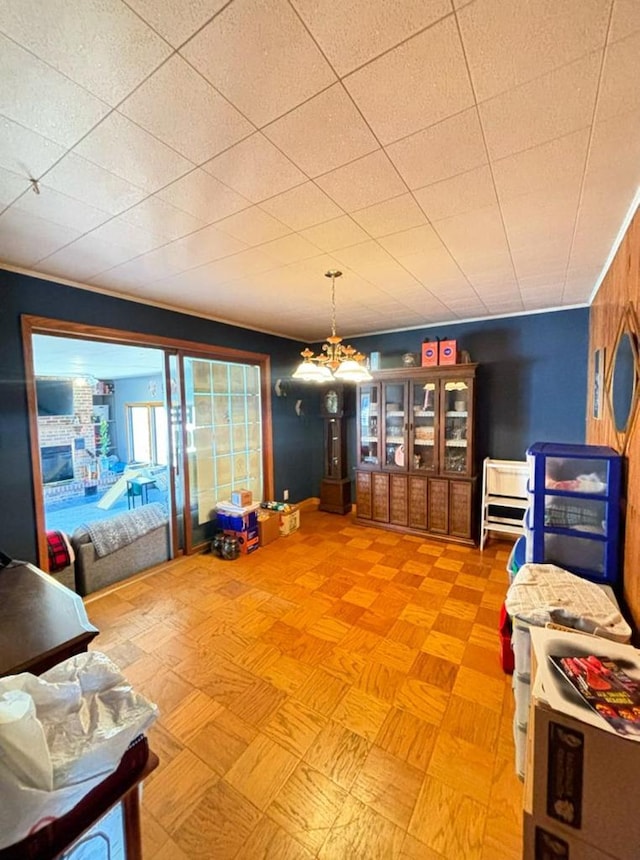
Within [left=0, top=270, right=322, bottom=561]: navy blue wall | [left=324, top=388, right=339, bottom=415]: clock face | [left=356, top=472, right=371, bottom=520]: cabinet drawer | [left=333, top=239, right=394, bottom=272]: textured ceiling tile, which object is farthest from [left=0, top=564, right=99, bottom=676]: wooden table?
[left=324, top=388, right=339, bottom=415]: clock face

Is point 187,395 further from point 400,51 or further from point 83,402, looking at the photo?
point 83,402

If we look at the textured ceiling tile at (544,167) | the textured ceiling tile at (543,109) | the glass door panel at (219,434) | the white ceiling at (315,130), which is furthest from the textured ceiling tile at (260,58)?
the glass door panel at (219,434)

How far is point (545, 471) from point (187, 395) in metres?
3.21

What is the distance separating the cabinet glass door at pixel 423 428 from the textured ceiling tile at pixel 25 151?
353cm

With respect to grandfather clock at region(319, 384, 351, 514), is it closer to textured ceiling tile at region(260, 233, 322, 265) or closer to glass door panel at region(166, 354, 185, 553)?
glass door panel at region(166, 354, 185, 553)

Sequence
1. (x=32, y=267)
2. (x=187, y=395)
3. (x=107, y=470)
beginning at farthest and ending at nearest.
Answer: (x=107, y=470) → (x=187, y=395) → (x=32, y=267)

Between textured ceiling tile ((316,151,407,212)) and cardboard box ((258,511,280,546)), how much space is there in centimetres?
322

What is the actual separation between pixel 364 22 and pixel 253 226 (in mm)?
1087

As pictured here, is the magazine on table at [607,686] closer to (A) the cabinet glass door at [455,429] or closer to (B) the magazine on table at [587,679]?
(B) the magazine on table at [587,679]

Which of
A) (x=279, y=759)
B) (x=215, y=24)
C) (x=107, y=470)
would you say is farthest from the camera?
(x=107, y=470)

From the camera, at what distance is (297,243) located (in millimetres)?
2059

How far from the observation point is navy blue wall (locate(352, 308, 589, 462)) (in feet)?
11.9

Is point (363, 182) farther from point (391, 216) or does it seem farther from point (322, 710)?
point (322, 710)

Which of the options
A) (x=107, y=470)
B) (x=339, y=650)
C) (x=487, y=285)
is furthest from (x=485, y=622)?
(x=107, y=470)
